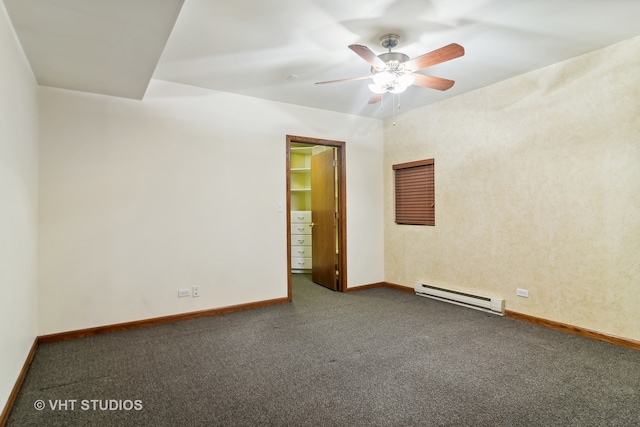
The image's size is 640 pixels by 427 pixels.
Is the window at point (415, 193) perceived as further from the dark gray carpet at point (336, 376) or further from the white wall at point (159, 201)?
the dark gray carpet at point (336, 376)

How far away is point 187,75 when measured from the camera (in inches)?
133

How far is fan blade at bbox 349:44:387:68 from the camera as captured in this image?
2219mm

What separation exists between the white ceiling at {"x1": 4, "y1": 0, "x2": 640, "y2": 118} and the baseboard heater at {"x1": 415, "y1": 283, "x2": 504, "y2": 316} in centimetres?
249

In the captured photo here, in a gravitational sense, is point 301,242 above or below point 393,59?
below

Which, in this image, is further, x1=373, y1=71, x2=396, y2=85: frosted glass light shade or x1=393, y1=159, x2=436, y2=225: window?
x1=393, y1=159, x2=436, y2=225: window

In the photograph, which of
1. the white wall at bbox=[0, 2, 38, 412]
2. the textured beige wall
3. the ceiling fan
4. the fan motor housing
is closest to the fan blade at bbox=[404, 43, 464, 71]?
the ceiling fan

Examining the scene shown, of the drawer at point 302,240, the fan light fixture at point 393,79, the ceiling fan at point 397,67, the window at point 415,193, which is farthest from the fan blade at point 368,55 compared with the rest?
the drawer at point 302,240

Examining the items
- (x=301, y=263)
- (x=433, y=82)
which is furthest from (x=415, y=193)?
(x=301, y=263)

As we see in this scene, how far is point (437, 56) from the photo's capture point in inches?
94.7

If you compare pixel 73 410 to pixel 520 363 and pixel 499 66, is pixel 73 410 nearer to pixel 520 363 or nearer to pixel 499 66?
pixel 520 363

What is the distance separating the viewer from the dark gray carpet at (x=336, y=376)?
6.25 feet

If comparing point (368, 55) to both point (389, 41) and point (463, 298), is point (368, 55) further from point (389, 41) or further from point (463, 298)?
point (463, 298)

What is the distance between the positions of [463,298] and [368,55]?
3058 millimetres

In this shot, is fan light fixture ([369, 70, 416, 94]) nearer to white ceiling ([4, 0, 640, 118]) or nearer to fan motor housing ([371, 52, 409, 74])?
fan motor housing ([371, 52, 409, 74])
